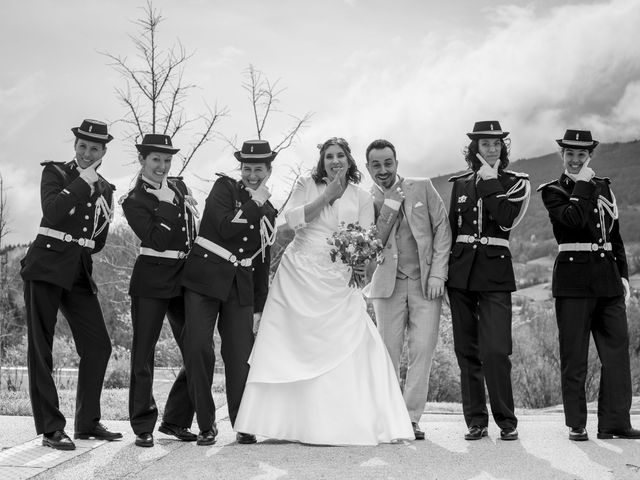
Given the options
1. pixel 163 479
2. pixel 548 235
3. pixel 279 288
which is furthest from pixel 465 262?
pixel 548 235

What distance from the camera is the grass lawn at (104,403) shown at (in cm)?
785

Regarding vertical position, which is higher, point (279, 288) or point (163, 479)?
point (279, 288)

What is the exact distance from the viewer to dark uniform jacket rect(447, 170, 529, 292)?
20.8 feet

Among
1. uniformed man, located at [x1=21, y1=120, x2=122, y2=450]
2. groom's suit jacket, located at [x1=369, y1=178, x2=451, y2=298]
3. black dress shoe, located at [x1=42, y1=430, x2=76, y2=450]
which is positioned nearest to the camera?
black dress shoe, located at [x1=42, y1=430, x2=76, y2=450]

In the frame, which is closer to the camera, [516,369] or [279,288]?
[279,288]

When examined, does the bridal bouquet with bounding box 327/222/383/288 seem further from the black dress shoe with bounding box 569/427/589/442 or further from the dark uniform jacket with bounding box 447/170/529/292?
the black dress shoe with bounding box 569/427/589/442

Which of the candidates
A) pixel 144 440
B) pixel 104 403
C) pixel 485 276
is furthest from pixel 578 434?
pixel 104 403

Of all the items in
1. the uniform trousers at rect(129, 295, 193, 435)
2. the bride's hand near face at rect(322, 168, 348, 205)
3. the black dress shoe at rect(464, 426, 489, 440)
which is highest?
the bride's hand near face at rect(322, 168, 348, 205)

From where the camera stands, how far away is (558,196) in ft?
21.2

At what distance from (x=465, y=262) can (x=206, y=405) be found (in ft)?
7.62

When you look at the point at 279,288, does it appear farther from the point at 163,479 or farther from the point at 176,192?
Result: the point at 163,479

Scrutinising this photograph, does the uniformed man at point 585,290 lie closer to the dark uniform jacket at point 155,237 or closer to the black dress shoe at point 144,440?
the dark uniform jacket at point 155,237

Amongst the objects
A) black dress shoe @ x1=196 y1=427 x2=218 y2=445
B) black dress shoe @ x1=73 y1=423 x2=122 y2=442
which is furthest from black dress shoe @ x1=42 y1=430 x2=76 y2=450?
black dress shoe @ x1=196 y1=427 x2=218 y2=445

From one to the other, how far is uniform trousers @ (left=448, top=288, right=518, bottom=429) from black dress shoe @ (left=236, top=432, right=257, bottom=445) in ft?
5.46
